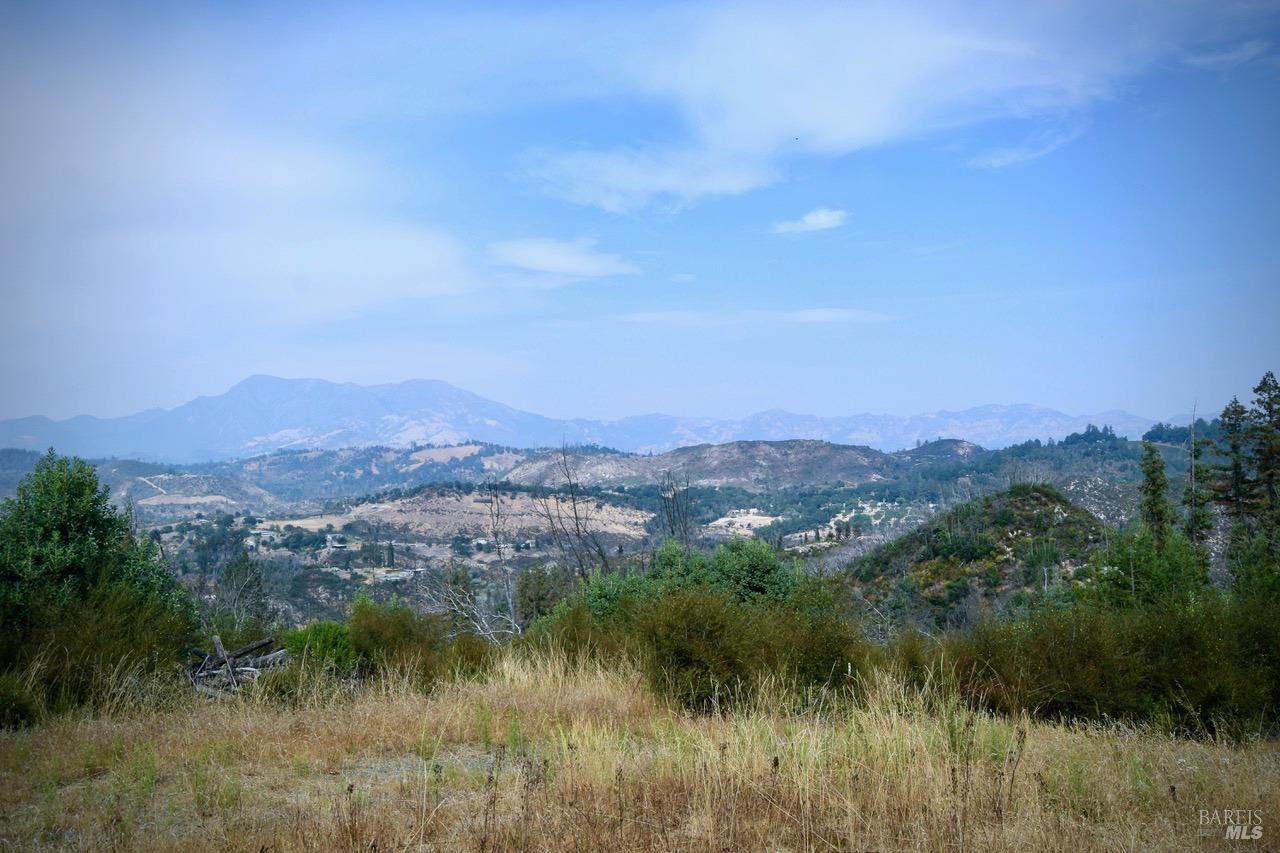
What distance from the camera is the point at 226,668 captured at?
10.3 meters

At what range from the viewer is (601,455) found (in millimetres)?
165875

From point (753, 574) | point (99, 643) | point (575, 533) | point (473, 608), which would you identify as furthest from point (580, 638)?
point (575, 533)

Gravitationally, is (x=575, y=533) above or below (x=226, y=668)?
below

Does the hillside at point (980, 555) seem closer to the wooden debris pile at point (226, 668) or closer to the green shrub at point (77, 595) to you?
the wooden debris pile at point (226, 668)

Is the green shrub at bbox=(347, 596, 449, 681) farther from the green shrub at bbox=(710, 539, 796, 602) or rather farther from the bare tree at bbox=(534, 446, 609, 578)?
the bare tree at bbox=(534, 446, 609, 578)

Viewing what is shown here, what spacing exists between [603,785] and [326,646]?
24.3 ft

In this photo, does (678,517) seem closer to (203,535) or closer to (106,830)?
(106,830)

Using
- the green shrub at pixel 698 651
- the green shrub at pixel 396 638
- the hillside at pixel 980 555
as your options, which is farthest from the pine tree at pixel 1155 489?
the green shrub at pixel 396 638

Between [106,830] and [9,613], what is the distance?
7052mm

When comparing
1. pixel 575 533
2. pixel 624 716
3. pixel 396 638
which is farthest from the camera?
pixel 575 533

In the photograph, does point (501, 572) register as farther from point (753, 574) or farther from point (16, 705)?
point (16, 705)

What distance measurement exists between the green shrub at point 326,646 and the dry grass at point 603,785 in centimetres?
299

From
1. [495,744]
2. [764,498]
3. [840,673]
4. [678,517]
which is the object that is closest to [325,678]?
[495,744]

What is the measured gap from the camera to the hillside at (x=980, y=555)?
48469 mm
